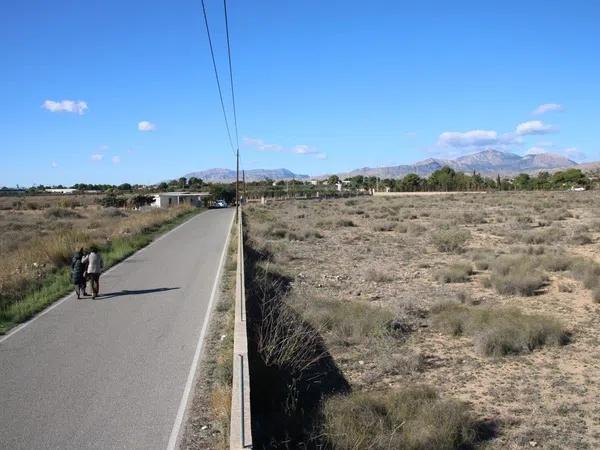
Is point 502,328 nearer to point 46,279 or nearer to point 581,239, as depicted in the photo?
point 46,279

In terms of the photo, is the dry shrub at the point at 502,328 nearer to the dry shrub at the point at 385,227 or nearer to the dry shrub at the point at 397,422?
the dry shrub at the point at 397,422

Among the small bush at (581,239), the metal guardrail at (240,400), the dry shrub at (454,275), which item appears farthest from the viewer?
the small bush at (581,239)

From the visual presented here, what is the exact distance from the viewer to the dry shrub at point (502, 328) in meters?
11.8

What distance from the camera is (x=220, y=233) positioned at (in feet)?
127

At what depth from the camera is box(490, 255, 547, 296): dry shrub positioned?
1750cm

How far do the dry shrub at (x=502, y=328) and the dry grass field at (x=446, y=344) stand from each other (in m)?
0.03

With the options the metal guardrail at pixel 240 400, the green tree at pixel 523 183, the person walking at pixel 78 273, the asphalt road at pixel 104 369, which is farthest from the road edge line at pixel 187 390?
the green tree at pixel 523 183

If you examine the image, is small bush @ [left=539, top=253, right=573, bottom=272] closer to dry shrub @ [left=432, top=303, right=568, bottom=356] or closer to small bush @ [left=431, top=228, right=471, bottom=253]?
small bush @ [left=431, top=228, right=471, bottom=253]

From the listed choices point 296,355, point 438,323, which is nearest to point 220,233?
point 438,323

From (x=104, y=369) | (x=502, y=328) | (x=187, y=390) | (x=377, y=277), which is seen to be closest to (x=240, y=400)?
(x=187, y=390)

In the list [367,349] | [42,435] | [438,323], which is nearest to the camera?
[42,435]

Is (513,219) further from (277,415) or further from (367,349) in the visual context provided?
(277,415)

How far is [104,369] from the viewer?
899 cm

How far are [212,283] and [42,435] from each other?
1124 cm
